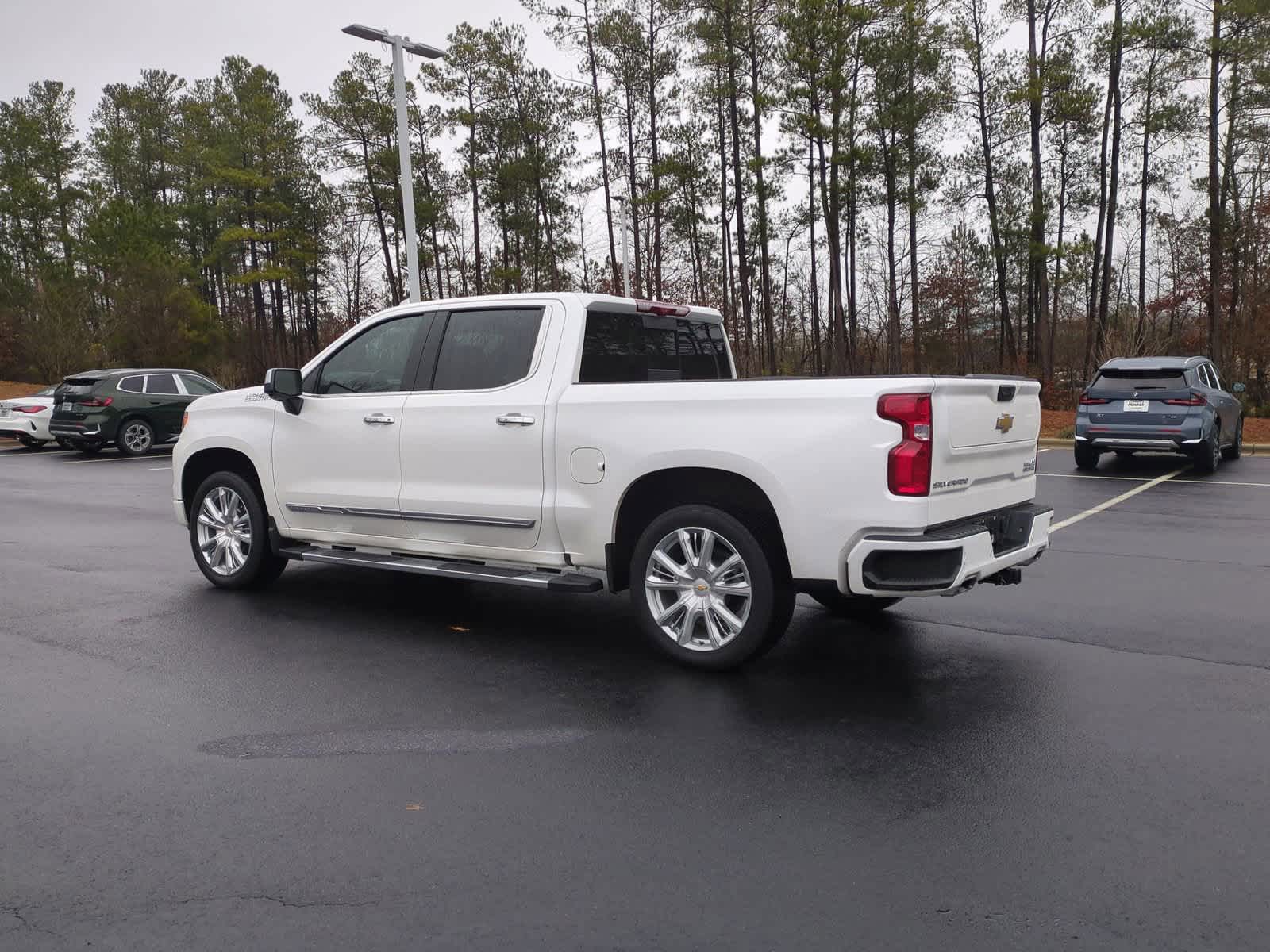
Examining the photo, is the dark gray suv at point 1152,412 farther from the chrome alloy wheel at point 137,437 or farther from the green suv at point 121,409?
the chrome alloy wheel at point 137,437

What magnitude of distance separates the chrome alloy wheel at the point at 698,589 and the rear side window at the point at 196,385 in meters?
19.1

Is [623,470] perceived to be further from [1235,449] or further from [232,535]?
[1235,449]

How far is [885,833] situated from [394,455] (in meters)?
3.92

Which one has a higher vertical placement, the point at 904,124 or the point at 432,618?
the point at 904,124

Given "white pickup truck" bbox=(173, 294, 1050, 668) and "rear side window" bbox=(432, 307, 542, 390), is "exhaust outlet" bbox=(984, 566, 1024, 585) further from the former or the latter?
"rear side window" bbox=(432, 307, 542, 390)

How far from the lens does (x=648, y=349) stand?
6.46m

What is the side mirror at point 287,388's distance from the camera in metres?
6.71

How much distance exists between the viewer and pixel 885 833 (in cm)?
351

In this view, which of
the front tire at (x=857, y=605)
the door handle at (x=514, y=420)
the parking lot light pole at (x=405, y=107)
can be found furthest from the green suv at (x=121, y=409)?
the front tire at (x=857, y=605)

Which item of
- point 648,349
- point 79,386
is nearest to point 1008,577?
point 648,349

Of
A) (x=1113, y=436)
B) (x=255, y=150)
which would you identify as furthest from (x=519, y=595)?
(x=255, y=150)

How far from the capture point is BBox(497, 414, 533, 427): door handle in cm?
577

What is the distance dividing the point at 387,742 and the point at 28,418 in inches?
867

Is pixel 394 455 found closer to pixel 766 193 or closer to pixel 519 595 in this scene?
pixel 519 595
